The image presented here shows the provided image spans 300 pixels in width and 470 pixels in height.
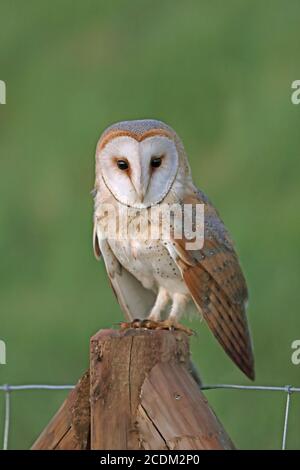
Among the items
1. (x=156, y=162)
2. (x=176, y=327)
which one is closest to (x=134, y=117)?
(x=156, y=162)

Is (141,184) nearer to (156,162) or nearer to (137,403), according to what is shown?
(156,162)

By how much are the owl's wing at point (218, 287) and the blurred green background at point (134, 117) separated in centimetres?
170

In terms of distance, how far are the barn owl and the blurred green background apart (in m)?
1.67

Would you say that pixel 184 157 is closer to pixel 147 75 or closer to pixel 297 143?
pixel 297 143

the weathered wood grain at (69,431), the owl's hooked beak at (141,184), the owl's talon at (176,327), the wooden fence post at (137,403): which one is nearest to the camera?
the wooden fence post at (137,403)

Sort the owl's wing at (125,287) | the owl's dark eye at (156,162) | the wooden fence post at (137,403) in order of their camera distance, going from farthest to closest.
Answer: the owl's wing at (125,287), the owl's dark eye at (156,162), the wooden fence post at (137,403)

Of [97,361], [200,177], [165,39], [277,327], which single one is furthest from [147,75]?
[97,361]

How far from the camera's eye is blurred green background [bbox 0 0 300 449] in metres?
7.22

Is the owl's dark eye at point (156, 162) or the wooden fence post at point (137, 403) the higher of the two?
the owl's dark eye at point (156, 162)

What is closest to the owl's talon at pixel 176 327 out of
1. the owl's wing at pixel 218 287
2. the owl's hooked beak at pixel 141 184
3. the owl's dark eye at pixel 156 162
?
the owl's wing at pixel 218 287

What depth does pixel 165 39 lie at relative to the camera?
11.5 m

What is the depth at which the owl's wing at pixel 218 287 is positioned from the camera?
4.49 m

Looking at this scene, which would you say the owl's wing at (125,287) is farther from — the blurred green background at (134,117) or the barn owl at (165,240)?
the blurred green background at (134,117)
